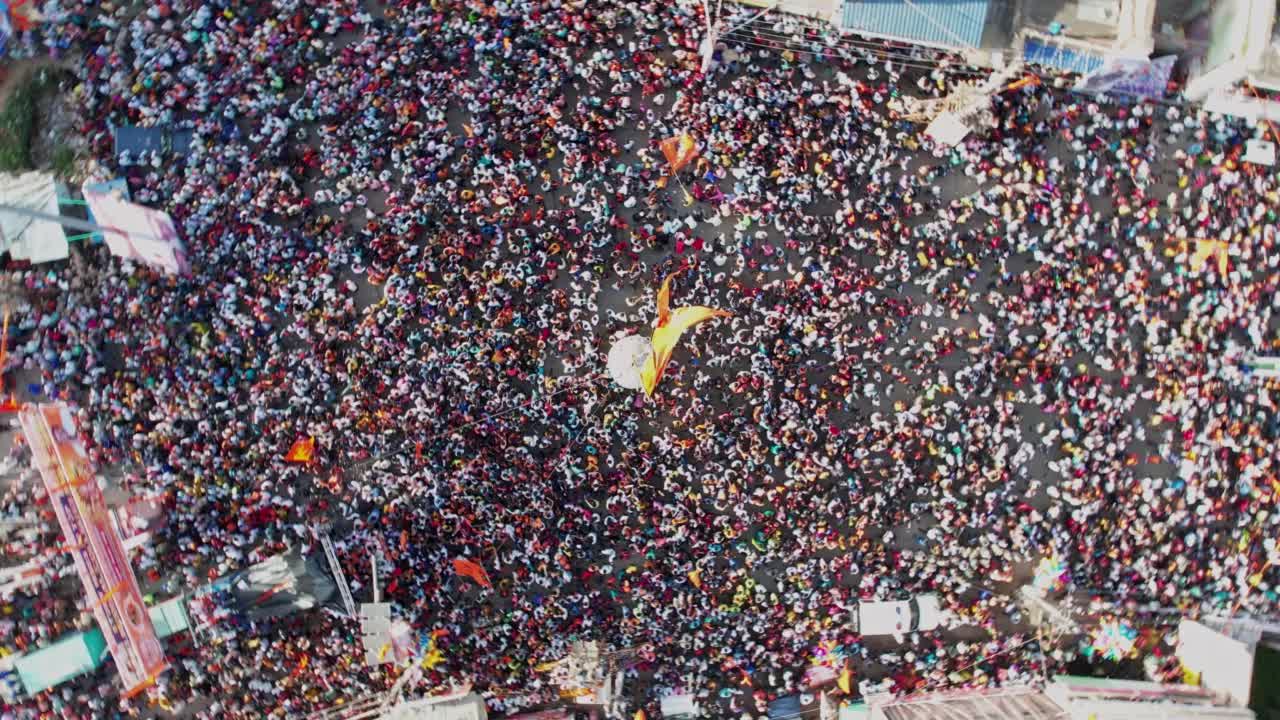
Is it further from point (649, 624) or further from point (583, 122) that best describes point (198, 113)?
point (649, 624)

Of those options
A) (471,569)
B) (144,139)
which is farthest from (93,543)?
(144,139)


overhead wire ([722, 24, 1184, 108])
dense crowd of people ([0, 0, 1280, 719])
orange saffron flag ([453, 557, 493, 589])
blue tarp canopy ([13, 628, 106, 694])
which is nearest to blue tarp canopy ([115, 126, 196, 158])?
dense crowd of people ([0, 0, 1280, 719])

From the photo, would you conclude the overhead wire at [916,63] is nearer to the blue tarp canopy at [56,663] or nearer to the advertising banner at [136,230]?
the advertising banner at [136,230]

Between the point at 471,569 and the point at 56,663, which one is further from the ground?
the point at 56,663

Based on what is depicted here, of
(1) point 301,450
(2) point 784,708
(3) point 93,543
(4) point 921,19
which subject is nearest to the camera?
(3) point 93,543

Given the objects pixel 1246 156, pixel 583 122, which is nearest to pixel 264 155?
pixel 583 122

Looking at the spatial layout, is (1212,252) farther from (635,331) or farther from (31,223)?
(31,223)

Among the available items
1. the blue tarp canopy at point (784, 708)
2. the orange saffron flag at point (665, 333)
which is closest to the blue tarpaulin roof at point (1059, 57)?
the orange saffron flag at point (665, 333)
